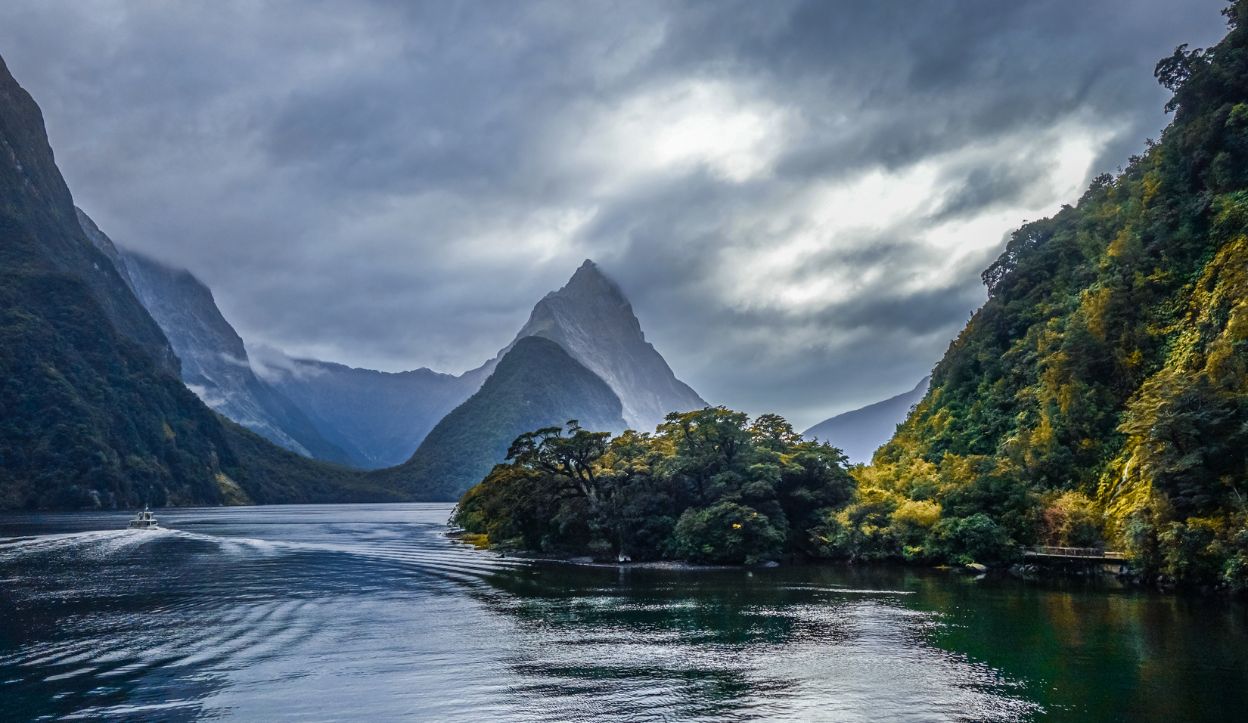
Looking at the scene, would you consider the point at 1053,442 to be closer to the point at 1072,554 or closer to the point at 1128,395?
the point at 1128,395

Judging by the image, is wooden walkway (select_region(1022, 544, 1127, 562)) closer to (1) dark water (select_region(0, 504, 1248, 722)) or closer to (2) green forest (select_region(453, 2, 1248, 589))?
(2) green forest (select_region(453, 2, 1248, 589))

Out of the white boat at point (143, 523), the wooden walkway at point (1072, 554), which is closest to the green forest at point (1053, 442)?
the wooden walkway at point (1072, 554)

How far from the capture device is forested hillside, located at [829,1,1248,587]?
140 feet

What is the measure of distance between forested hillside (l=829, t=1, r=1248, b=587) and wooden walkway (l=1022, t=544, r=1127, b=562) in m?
1.18

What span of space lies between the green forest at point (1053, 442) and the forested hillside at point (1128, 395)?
18 centimetres

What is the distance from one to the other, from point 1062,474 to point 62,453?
214181mm

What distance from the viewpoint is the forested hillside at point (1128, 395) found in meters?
42.8

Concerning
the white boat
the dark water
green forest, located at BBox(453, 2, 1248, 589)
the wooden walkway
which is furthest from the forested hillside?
the white boat

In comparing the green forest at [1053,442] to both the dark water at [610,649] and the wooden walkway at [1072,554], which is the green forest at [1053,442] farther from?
the dark water at [610,649]

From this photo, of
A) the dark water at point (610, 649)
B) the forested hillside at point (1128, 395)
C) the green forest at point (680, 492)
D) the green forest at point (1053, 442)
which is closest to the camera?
the dark water at point (610, 649)

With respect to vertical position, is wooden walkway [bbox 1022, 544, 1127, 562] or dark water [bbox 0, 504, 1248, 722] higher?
wooden walkway [bbox 1022, 544, 1127, 562]

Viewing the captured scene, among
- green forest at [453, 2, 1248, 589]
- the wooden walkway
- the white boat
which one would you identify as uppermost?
green forest at [453, 2, 1248, 589]

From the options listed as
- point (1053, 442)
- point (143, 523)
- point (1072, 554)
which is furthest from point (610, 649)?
point (143, 523)

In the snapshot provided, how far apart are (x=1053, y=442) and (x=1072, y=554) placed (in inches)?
451
